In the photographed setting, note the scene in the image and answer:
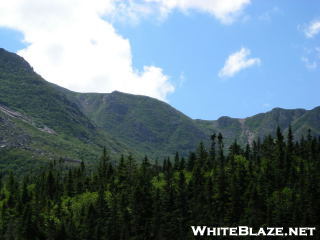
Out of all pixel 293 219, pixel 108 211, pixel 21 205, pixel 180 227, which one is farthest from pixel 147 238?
pixel 21 205

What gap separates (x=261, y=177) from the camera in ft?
582

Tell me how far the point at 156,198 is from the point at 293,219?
52.3 metres

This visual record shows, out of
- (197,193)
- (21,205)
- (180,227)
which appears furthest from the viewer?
(21,205)

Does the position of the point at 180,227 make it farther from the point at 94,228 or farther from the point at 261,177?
the point at 261,177

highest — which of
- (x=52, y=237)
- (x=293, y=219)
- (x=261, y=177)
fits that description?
(x=261, y=177)

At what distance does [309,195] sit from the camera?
5896 inches

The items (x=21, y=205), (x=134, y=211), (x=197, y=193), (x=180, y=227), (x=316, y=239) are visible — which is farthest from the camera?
(x=21, y=205)

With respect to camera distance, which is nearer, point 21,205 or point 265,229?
point 265,229

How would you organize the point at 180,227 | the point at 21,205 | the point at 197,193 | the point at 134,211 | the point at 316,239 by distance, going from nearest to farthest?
the point at 316,239, the point at 180,227, the point at 134,211, the point at 197,193, the point at 21,205

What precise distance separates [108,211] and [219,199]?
1739 inches

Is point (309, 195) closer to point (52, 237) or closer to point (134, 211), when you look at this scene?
point (134, 211)

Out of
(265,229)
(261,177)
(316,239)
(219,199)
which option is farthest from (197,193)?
(316,239)

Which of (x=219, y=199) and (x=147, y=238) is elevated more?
(x=219, y=199)

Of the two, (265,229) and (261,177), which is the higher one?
(261,177)
